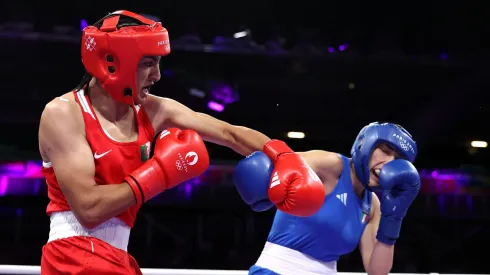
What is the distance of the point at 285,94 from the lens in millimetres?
7715

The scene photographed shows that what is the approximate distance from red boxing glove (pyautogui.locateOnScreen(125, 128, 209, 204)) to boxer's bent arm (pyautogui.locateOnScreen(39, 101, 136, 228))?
36 millimetres

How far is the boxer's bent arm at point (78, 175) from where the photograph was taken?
5.43ft

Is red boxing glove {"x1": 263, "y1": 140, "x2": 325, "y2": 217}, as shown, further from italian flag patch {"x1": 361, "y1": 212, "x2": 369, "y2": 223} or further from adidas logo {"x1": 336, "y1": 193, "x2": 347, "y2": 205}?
italian flag patch {"x1": 361, "y1": 212, "x2": 369, "y2": 223}

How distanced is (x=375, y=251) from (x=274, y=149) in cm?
78

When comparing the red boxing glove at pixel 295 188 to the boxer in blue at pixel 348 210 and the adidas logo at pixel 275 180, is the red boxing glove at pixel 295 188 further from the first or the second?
the boxer in blue at pixel 348 210

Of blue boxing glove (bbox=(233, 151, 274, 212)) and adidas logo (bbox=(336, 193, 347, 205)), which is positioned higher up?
blue boxing glove (bbox=(233, 151, 274, 212))

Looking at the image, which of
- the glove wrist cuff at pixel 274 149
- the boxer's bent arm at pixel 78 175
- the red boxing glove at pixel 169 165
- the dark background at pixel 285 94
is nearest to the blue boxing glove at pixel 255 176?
the glove wrist cuff at pixel 274 149

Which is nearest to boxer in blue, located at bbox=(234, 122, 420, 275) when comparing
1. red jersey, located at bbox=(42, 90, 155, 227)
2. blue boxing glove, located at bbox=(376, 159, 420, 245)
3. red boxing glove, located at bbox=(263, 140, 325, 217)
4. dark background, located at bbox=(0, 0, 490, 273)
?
blue boxing glove, located at bbox=(376, 159, 420, 245)

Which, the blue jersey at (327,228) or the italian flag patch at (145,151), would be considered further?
the blue jersey at (327,228)

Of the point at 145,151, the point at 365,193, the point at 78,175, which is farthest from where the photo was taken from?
the point at 365,193

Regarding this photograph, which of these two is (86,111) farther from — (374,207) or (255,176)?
(374,207)

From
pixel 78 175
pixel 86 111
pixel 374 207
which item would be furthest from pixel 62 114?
pixel 374 207

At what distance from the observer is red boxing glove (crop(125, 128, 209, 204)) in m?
1.69

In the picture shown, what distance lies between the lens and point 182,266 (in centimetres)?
598
